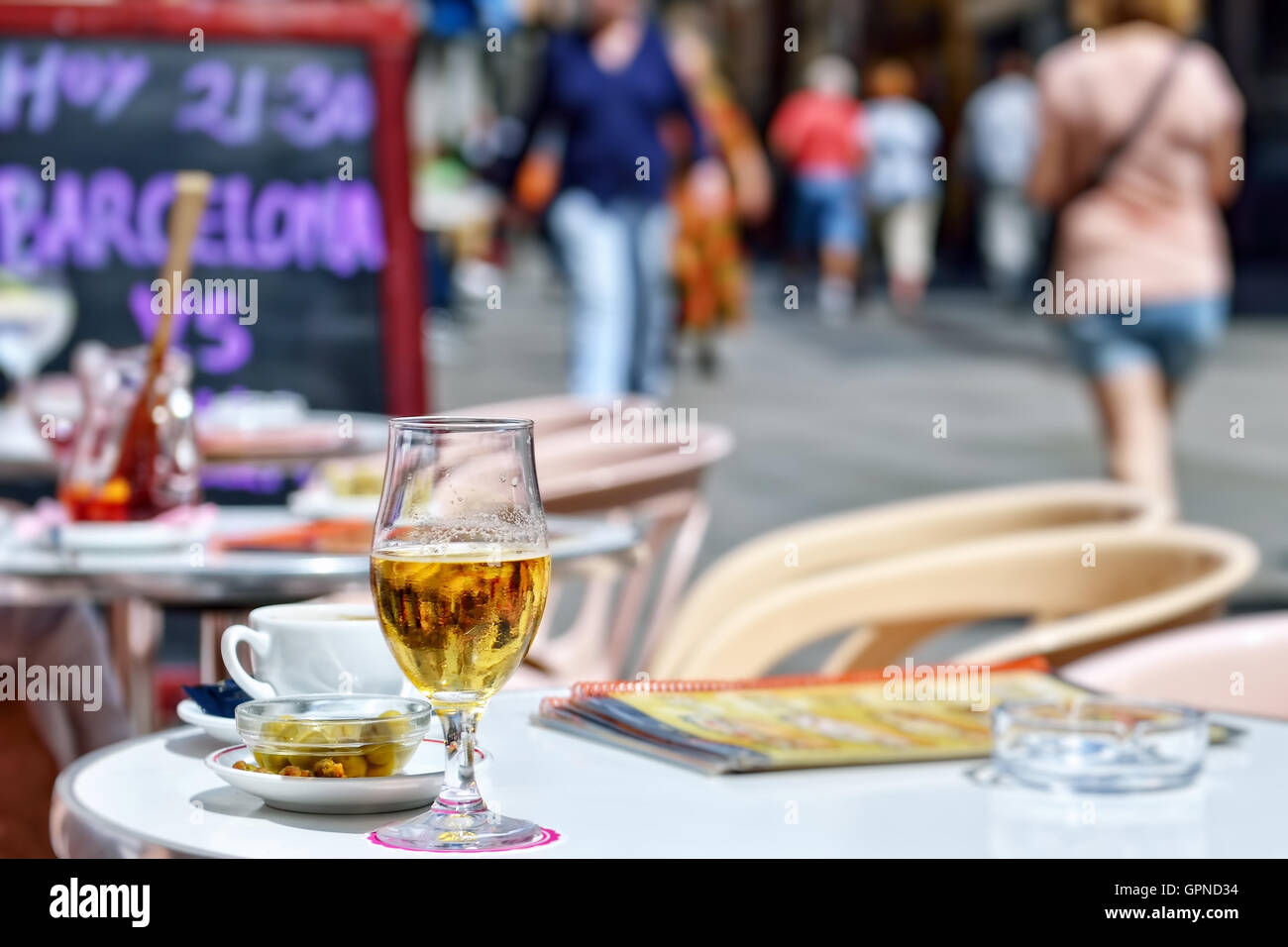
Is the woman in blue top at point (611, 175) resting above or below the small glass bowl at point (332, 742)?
above

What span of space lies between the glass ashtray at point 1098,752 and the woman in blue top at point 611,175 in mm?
6266

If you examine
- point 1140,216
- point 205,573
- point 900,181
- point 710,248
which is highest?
point 900,181

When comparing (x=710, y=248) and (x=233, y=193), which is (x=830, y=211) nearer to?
(x=710, y=248)

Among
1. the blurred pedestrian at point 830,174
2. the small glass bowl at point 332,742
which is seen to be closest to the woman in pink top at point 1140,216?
the small glass bowl at point 332,742

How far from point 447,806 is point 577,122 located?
21.5 feet

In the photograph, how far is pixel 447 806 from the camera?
124 centimetres

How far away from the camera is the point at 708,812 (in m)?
1.32

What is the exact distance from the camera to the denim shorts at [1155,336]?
4758mm

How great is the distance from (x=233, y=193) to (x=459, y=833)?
12.0 ft

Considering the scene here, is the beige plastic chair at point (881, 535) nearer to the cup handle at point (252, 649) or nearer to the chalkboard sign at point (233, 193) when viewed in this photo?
the cup handle at point (252, 649)

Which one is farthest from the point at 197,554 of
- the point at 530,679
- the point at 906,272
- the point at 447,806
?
the point at 906,272

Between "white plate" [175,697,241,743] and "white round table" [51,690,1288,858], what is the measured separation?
0.07 ft

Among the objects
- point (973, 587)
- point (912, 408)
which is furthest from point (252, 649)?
point (912, 408)
